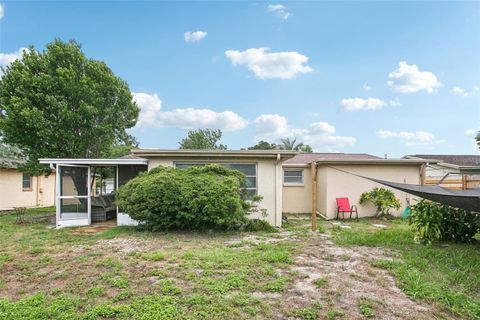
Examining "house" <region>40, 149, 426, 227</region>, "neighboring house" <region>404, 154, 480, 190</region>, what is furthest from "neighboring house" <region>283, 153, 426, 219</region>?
"neighboring house" <region>404, 154, 480, 190</region>

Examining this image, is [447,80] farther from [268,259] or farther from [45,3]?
[45,3]

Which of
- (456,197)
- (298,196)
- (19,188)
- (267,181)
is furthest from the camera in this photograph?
(19,188)

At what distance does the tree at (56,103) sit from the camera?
1036 cm

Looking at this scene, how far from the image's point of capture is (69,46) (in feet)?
37.4

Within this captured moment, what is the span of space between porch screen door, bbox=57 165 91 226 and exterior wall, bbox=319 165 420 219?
8532 mm

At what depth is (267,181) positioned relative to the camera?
337 inches

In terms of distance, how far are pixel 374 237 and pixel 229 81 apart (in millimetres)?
10433

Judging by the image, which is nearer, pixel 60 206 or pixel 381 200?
pixel 60 206

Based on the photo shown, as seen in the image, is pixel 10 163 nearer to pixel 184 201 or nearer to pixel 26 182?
pixel 26 182

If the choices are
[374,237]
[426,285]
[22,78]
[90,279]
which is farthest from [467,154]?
[22,78]

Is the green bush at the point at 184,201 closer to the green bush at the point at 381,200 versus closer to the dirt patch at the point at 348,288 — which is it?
the dirt patch at the point at 348,288

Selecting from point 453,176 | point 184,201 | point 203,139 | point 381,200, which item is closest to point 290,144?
point 203,139

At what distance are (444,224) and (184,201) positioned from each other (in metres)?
6.07

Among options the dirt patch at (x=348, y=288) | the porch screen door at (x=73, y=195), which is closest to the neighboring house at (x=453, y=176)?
the dirt patch at (x=348, y=288)
